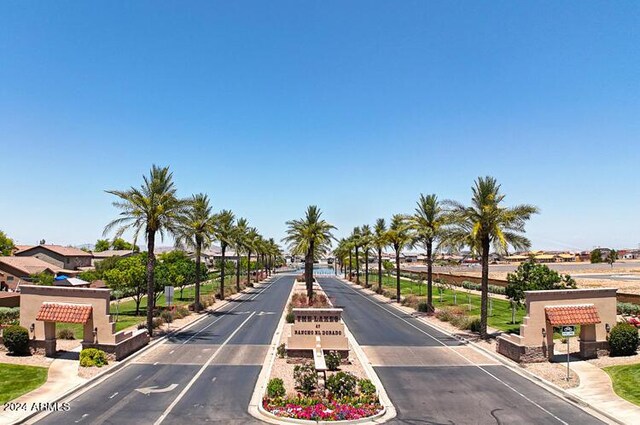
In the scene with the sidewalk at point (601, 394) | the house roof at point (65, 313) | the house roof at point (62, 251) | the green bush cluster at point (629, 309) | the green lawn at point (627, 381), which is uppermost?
the house roof at point (62, 251)

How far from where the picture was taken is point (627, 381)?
66.1 ft

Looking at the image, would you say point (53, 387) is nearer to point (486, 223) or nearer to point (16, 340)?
point (16, 340)

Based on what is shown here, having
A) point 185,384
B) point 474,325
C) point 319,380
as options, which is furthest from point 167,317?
point 474,325

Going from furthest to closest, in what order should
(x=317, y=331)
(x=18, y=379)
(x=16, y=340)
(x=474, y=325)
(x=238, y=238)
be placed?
(x=238, y=238), (x=474, y=325), (x=317, y=331), (x=16, y=340), (x=18, y=379)

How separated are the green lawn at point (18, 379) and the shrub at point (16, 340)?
65.0 inches

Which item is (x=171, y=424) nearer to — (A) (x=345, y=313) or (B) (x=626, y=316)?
(A) (x=345, y=313)

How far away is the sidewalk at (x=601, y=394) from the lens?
16.6 metres

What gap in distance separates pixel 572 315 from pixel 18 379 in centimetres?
2668

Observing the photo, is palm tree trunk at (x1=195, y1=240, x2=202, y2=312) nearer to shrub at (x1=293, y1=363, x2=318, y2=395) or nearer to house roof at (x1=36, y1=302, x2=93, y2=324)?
house roof at (x1=36, y1=302, x2=93, y2=324)

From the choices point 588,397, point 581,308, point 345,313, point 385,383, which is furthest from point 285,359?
point 345,313

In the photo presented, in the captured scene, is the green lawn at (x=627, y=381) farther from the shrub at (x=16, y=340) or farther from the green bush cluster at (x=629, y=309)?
the shrub at (x=16, y=340)

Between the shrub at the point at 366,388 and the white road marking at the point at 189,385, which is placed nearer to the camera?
→ the white road marking at the point at 189,385

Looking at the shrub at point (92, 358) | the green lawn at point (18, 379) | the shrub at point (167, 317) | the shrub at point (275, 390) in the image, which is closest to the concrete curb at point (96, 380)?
the shrub at point (92, 358)

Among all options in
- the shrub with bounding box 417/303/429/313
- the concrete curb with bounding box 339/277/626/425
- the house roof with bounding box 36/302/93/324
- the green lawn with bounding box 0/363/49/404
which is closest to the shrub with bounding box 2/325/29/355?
the house roof with bounding box 36/302/93/324
